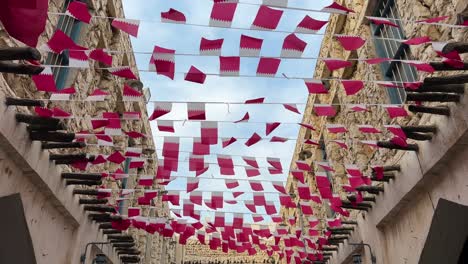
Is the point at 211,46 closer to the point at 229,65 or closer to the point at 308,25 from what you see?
the point at 229,65

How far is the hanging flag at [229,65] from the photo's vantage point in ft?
18.2

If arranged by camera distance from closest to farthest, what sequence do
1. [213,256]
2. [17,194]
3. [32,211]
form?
[17,194] < [32,211] < [213,256]

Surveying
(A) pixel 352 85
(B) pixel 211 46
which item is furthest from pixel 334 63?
(B) pixel 211 46

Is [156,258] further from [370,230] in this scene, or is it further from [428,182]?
[428,182]

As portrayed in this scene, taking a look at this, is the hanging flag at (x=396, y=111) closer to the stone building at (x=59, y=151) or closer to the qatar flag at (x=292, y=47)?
the qatar flag at (x=292, y=47)

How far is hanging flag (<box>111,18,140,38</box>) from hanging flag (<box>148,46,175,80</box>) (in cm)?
36

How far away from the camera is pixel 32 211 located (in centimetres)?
627

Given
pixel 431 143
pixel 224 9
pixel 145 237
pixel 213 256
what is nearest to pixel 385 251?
pixel 431 143

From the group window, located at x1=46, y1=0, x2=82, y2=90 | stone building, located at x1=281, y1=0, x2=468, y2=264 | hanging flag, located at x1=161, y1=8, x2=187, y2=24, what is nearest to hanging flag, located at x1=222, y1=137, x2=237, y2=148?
stone building, located at x1=281, y1=0, x2=468, y2=264

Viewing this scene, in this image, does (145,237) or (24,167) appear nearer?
(24,167)

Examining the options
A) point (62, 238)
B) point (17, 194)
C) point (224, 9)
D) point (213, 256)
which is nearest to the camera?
point (224, 9)

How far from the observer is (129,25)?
5.29m

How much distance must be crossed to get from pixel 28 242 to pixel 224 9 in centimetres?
462

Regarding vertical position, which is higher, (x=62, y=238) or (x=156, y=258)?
(x=156, y=258)
